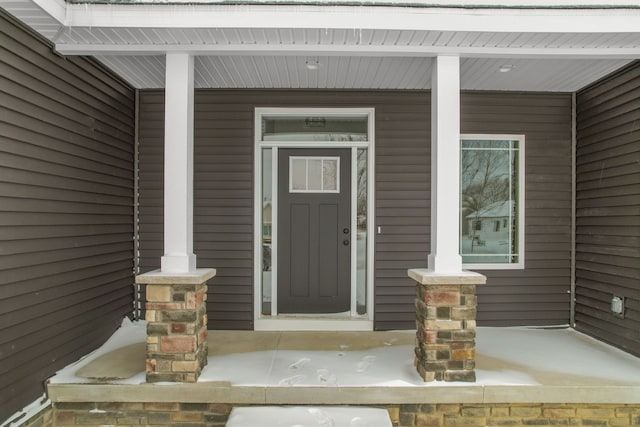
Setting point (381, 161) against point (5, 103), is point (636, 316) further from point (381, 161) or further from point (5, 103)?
point (5, 103)

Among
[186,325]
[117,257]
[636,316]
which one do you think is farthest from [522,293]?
[117,257]

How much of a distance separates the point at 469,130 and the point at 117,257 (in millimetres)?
3641

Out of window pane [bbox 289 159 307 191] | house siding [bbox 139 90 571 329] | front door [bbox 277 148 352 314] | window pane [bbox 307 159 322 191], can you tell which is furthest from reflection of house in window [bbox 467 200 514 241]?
window pane [bbox 289 159 307 191]

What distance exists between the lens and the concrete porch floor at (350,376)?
2.60 metres

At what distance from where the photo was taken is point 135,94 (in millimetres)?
4055

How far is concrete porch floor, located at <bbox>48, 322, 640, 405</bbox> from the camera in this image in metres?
2.60

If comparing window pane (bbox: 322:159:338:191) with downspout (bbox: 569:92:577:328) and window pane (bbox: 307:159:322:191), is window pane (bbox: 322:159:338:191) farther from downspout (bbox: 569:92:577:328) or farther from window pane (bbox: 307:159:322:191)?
downspout (bbox: 569:92:577:328)

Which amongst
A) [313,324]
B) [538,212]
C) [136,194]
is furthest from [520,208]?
[136,194]

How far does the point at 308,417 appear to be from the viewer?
2.42 metres

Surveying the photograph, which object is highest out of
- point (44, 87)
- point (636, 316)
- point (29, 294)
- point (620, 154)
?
point (44, 87)

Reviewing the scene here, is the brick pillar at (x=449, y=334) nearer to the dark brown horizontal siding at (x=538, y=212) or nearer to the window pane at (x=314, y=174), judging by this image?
Result: the dark brown horizontal siding at (x=538, y=212)

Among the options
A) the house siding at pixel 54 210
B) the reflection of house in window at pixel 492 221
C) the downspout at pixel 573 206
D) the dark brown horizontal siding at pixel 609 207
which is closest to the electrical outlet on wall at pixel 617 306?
the dark brown horizontal siding at pixel 609 207

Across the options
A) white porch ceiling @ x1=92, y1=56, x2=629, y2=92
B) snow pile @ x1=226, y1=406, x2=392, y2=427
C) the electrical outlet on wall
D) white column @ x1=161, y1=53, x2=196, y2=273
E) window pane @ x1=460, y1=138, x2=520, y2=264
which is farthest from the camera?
window pane @ x1=460, y1=138, x2=520, y2=264

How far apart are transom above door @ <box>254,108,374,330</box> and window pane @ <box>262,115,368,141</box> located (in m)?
0.01
